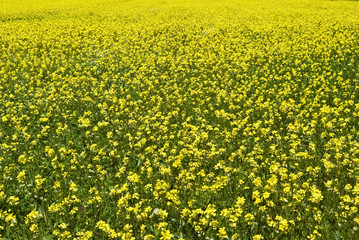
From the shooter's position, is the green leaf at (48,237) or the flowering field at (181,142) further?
the flowering field at (181,142)

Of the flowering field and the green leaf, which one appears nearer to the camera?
the green leaf

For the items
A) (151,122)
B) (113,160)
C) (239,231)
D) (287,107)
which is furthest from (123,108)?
(239,231)

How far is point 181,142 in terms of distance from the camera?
238 inches

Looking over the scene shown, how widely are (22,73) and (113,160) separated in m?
8.30

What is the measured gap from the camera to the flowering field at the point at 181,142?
4293 mm

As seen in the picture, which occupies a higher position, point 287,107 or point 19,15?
point 19,15

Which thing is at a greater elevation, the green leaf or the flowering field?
the flowering field

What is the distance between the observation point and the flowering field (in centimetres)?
429

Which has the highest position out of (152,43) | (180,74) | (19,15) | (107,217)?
(19,15)

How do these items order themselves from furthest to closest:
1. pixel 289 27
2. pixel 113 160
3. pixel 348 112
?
pixel 289 27 → pixel 348 112 → pixel 113 160

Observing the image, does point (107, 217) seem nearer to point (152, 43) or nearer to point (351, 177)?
point (351, 177)

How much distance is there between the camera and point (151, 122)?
7.62m

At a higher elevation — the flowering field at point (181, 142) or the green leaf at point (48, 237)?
the flowering field at point (181, 142)

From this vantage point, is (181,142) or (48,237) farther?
(181,142)
